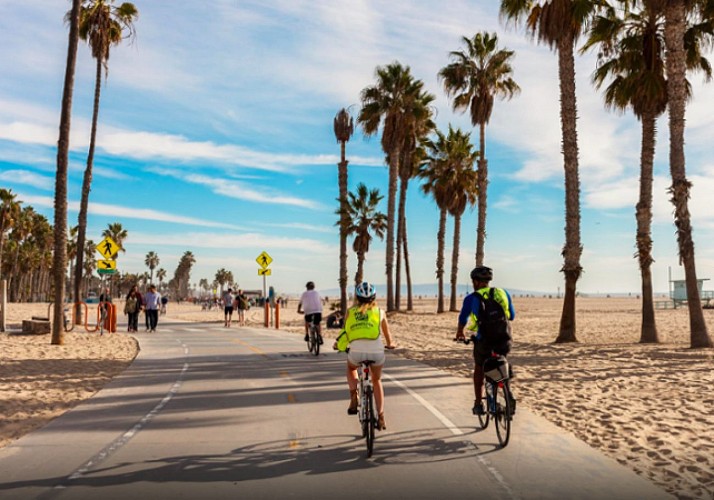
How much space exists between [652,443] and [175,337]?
21238 mm

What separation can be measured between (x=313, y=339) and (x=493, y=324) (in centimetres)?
1119

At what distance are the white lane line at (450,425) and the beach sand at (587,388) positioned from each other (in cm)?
70

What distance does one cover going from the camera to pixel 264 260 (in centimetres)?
3681

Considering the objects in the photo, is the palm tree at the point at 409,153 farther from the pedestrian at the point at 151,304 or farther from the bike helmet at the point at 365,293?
the bike helmet at the point at 365,293

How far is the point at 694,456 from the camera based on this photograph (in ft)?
24.9

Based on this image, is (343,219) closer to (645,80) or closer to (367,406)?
(645,80)

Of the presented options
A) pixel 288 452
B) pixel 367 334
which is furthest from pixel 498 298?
pixel 288 452

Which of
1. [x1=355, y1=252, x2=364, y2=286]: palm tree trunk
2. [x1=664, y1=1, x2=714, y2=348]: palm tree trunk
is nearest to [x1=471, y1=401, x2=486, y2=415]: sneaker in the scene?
[x1=664, y1=1, x2=714, y2=348]: palm tree trunk

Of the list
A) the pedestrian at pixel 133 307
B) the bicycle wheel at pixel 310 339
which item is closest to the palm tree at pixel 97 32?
the pedestrian at pixel 133 307

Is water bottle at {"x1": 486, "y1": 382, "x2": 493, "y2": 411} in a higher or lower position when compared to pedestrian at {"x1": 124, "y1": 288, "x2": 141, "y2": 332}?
lower

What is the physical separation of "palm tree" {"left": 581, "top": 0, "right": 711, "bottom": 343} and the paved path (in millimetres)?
12882

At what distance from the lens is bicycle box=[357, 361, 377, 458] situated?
7.23 meters

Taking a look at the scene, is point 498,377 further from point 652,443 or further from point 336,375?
point 336,375

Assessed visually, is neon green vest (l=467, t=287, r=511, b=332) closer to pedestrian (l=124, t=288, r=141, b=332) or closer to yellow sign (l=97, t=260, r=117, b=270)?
yellow sign (l=97, t=260, r=117, b=270)
